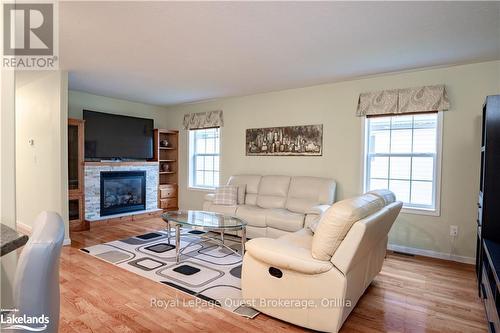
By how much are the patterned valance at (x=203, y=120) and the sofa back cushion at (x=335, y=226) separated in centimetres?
406

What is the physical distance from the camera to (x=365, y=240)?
204 cm

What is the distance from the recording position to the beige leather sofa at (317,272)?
1992mm

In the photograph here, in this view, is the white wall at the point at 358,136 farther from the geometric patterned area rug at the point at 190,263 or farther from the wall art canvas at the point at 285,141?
the geometric patterned area rug at the point at 190,263

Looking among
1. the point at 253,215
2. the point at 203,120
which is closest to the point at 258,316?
the point at 253,215

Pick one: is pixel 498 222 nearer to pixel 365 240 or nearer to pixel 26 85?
pixel 365 240

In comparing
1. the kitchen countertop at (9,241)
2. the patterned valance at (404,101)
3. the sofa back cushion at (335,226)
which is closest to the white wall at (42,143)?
A: the kitchen countertop at (9,241)

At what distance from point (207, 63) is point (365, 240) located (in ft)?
8.84

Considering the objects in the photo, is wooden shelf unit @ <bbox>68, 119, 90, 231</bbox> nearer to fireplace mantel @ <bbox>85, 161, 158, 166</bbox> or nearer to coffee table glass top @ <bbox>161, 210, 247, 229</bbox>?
fireplace mantel @ <bbox>85, 161, 158, 166</bbox>

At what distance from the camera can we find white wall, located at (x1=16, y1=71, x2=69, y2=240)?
403cm

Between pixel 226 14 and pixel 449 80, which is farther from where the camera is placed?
pixel 449 80

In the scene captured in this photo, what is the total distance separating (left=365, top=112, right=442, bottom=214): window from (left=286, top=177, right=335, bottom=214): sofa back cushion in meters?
0.57

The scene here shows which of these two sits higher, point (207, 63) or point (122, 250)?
point (207, 63)

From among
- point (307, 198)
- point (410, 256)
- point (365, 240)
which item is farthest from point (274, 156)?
point (365, 240)

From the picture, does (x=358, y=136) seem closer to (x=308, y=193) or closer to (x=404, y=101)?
(x=404, y=101)
